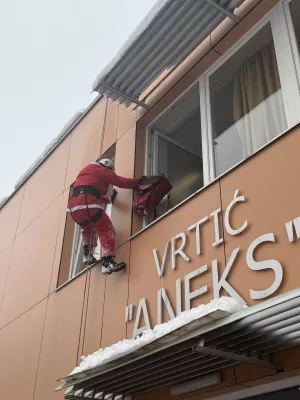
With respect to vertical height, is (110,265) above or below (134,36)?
below

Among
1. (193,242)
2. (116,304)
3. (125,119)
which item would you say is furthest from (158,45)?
(116,304)

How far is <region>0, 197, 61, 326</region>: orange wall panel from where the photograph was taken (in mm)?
7934

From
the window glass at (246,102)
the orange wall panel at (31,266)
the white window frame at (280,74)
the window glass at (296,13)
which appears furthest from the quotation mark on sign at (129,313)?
the window glass at (296,13)

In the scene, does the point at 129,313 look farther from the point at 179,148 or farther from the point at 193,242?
the point at 179,148

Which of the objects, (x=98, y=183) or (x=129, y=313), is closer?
(x=129, y=313)

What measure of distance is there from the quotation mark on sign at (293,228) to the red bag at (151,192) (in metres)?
2.40

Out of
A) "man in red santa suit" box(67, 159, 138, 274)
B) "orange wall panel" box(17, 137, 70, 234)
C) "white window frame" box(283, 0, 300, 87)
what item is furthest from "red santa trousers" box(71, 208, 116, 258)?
"white window frame" box(283, 0, 300, 87)

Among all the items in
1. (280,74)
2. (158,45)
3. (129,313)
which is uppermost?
(158,45)

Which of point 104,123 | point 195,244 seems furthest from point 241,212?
point 104,123

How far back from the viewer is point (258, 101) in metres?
5.40

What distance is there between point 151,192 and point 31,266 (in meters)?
3.40

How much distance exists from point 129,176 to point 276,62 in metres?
2.52

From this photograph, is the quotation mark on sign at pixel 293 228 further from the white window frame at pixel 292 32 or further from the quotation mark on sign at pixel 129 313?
the quotation mark on sign at pixel 129 313

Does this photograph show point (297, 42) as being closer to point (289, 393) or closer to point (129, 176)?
point (129, 176)
